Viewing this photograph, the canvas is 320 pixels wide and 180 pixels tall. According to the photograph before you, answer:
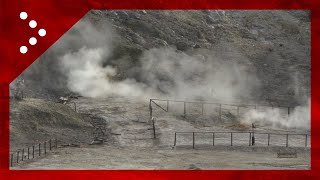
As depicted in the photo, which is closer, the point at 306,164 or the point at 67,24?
the point at 306,164

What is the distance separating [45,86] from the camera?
105 ft

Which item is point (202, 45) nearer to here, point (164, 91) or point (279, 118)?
point (164, 91)

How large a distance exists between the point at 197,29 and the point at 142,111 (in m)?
16.4

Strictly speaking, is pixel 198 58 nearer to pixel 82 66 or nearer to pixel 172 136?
pixel 82 66

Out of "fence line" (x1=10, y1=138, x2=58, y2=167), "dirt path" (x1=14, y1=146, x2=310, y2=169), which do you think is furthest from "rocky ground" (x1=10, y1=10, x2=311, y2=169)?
"fence line" (x1=10, y1=138, x2=58, y2=167)

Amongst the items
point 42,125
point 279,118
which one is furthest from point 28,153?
point 279,118

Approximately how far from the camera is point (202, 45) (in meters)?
41.5

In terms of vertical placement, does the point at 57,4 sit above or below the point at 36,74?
above

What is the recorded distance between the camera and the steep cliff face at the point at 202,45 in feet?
114

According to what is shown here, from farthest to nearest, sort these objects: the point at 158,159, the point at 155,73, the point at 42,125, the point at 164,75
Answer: the point at 155,73 → the point at 164,75 → the point at 42,125 → the point at 158,159

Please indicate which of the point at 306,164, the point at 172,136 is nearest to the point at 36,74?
the point at 172,136

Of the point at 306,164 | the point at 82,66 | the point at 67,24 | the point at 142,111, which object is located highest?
the point at 67,24

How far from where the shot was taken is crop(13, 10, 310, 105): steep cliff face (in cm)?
3481

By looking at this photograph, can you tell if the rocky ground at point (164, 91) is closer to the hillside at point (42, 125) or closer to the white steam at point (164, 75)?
the hillside at point (42, 125)
